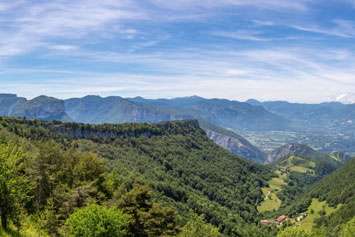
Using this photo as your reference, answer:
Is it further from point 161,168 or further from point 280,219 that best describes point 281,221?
point 161,168

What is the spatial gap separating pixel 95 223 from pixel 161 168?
425 feet

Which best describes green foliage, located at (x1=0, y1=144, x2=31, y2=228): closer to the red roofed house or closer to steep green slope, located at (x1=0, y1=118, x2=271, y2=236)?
steep green slope, located at (x1=0, y1=118, x2=271, y2=236)

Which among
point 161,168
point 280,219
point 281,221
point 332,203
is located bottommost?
point 281,221

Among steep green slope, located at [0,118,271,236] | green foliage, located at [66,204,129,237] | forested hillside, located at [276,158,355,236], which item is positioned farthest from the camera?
forested hillside, located at [276,158,355,236]

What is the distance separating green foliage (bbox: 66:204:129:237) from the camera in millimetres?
31578

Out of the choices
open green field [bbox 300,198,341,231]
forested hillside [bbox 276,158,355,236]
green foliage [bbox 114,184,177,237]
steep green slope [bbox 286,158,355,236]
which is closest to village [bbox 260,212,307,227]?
open green field [bbox 300,198,341,231]

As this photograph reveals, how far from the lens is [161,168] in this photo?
16038 cm

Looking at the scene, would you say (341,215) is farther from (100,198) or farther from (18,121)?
(18,121)

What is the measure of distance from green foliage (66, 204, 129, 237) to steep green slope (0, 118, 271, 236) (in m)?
59.1

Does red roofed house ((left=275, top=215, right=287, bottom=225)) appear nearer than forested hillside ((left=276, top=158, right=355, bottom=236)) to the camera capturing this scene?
No

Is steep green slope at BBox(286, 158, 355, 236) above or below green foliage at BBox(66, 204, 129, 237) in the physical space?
below

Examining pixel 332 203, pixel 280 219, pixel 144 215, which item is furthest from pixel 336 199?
pixel 144 215

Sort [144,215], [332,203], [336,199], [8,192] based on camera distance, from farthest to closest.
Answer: [336,199]
[332,203]
[144,215]
[8,192]

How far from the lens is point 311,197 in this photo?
184625 mm
